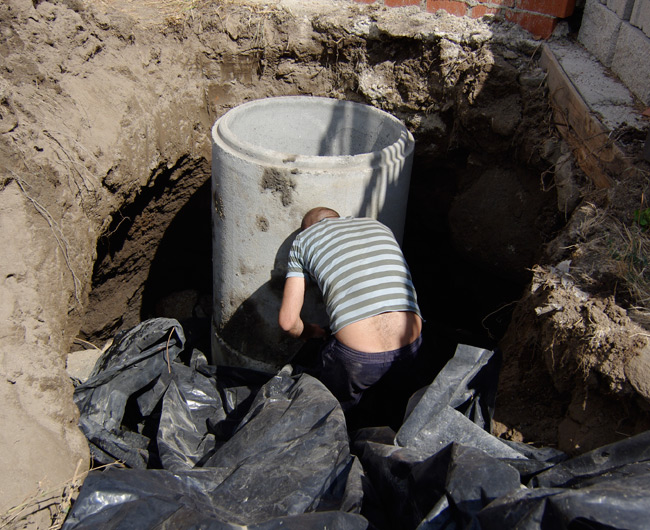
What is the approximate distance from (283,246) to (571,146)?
1804mm

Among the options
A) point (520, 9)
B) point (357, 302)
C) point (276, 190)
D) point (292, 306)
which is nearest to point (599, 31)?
point (520, 9)

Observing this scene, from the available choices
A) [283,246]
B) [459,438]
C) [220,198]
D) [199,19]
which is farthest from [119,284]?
[459,438]

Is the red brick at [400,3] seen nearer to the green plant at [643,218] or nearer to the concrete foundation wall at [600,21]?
the concrete foundation wall at [600,21]

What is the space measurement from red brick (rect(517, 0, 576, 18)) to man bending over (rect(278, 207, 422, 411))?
2201mm

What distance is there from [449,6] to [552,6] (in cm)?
74

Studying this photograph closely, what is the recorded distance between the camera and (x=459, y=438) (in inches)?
83.0

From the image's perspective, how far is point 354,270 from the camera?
279 centimetres

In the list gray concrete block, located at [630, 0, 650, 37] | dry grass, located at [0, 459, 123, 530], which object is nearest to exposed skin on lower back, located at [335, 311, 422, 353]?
dry grass, located at [0, 459, 123, 530]

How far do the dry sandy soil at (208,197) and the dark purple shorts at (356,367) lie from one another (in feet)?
1.62

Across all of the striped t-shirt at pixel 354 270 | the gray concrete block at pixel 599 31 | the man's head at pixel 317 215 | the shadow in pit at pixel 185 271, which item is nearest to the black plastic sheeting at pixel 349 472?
the striped t-shirt at pixel 354 270

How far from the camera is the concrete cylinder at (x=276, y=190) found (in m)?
3.12

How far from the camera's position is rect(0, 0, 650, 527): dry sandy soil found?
229 cm

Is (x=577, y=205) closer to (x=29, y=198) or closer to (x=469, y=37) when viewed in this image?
(x=469, y=37)

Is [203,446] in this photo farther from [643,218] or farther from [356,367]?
[643,218]
